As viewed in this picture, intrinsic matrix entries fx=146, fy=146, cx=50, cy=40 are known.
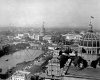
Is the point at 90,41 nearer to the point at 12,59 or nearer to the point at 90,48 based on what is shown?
the point at 90,48

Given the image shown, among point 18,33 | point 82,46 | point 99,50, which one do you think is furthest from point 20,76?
point 18,33

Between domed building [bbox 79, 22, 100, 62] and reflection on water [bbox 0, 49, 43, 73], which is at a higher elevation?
domed building [bbox 79, 22, 100, 62]

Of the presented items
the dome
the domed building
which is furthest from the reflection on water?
the dome

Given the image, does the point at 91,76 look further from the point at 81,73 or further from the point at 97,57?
the point at 97,57

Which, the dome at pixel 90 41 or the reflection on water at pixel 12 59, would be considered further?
the reflection on water at pixel 12 59

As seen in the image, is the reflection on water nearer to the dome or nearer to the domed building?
the domed building

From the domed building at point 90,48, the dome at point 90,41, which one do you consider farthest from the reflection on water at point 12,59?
the dome at point 90,41

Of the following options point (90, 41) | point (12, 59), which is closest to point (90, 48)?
point (90, 41)

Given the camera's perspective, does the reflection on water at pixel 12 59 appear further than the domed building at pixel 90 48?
Yes

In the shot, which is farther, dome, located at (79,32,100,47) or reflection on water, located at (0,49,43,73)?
reflection on water, located at (0,49,43,73)

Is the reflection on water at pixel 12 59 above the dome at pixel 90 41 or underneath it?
underneath

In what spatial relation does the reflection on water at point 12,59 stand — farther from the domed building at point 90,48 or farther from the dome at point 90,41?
the dome at point 90,41
